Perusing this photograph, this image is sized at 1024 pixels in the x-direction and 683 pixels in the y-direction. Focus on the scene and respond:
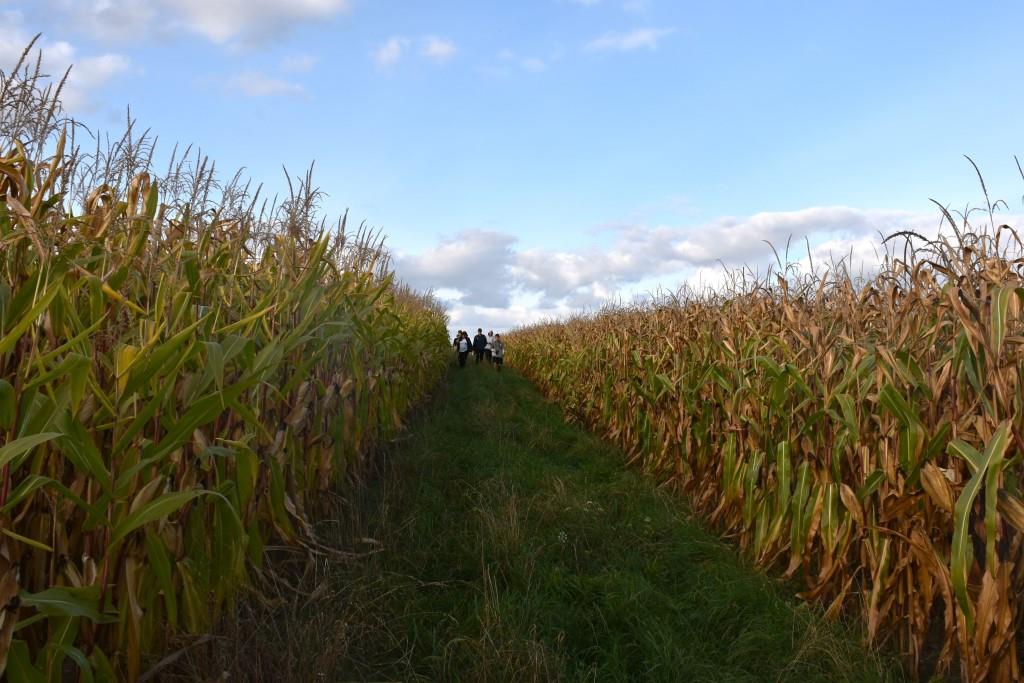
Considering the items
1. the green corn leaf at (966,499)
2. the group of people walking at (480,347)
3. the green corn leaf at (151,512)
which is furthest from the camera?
the group of people walking at (480,347)

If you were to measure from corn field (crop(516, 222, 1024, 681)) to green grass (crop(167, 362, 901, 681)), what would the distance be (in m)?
0.31

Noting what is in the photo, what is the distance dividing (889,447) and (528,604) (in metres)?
1.85

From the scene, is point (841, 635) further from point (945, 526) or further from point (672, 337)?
point (672, 337)

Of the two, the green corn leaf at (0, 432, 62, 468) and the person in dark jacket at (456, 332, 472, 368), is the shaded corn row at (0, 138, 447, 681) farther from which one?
the person in dark jacket at (456, 332, 472, 368)

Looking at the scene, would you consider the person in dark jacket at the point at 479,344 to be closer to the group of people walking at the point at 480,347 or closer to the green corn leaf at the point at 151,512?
the group of people walking at the point at 480,347

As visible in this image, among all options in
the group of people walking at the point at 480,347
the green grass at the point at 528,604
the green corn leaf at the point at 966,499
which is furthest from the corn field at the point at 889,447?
the group of people walking at the point at 480,347

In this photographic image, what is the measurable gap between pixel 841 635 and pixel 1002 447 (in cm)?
141

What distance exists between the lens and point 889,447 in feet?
10.4

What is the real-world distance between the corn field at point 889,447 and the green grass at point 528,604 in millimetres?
314

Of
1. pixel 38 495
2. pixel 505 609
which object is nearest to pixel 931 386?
pixel 505 609

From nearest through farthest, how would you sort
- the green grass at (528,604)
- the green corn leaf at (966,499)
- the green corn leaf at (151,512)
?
1. the green corn leaf at (151,512)
2. the green corn leaf at (966,499)
3. the green grass at (528,604)

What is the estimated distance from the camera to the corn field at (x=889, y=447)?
100 inches

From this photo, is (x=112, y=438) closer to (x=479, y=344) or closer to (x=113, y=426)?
(x=113, y=426)

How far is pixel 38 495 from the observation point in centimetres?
187
